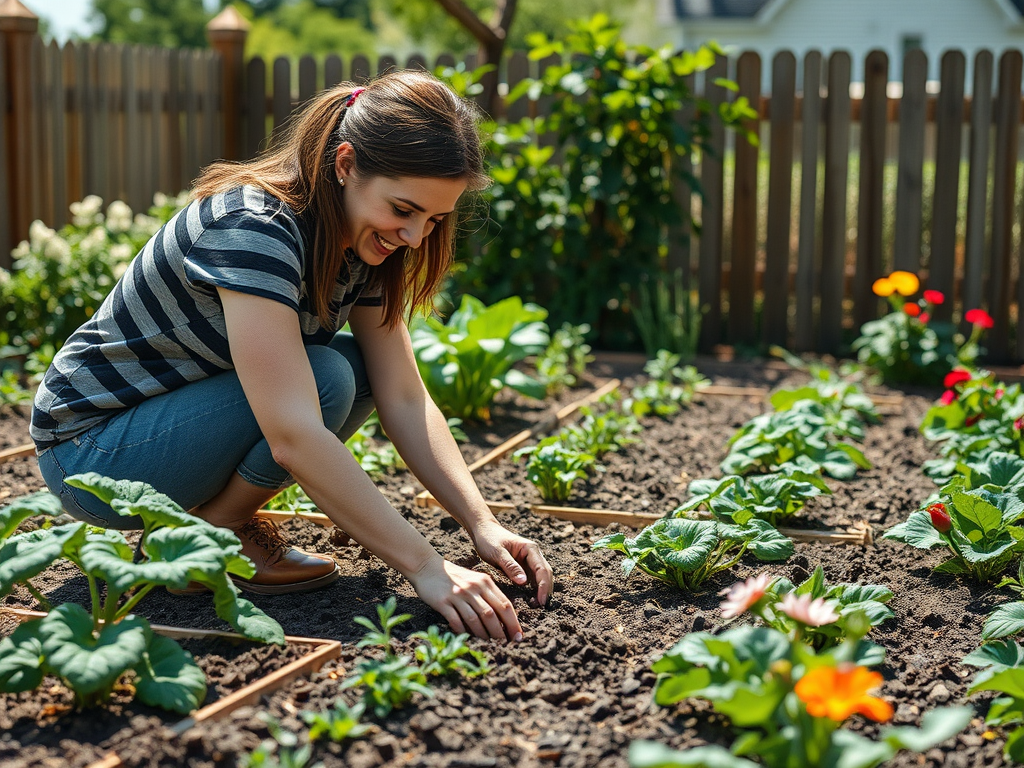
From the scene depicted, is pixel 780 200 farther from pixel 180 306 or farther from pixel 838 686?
pixel 838 686

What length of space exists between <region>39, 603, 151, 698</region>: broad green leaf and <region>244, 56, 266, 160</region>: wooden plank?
517cm

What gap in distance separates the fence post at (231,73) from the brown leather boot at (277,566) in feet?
15.2

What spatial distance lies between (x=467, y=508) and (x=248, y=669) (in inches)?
24.3

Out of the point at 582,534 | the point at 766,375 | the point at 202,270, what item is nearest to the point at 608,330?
the point at 766,375

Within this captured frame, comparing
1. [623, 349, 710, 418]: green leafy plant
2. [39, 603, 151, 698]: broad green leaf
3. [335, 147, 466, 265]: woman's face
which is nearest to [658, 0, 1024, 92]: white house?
[623, 349, 710, 418]: green leafy plant

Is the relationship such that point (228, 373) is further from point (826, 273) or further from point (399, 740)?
point (826, 273)

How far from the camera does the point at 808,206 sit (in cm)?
576

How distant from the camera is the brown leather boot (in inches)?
92.6

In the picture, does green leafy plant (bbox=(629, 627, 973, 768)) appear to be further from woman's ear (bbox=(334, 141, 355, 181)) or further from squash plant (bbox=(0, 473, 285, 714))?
woman's ear (bbox=(334, 141, 355, 181))

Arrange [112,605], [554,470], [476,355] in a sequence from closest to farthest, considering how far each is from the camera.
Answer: [112,605] < [554,470] < [476,355]

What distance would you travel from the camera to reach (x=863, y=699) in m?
1.29

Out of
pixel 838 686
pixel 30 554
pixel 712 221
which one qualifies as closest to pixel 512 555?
pixel 30 554

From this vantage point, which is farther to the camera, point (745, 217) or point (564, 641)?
point (745, 217)

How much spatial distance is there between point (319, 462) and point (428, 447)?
455 mm
